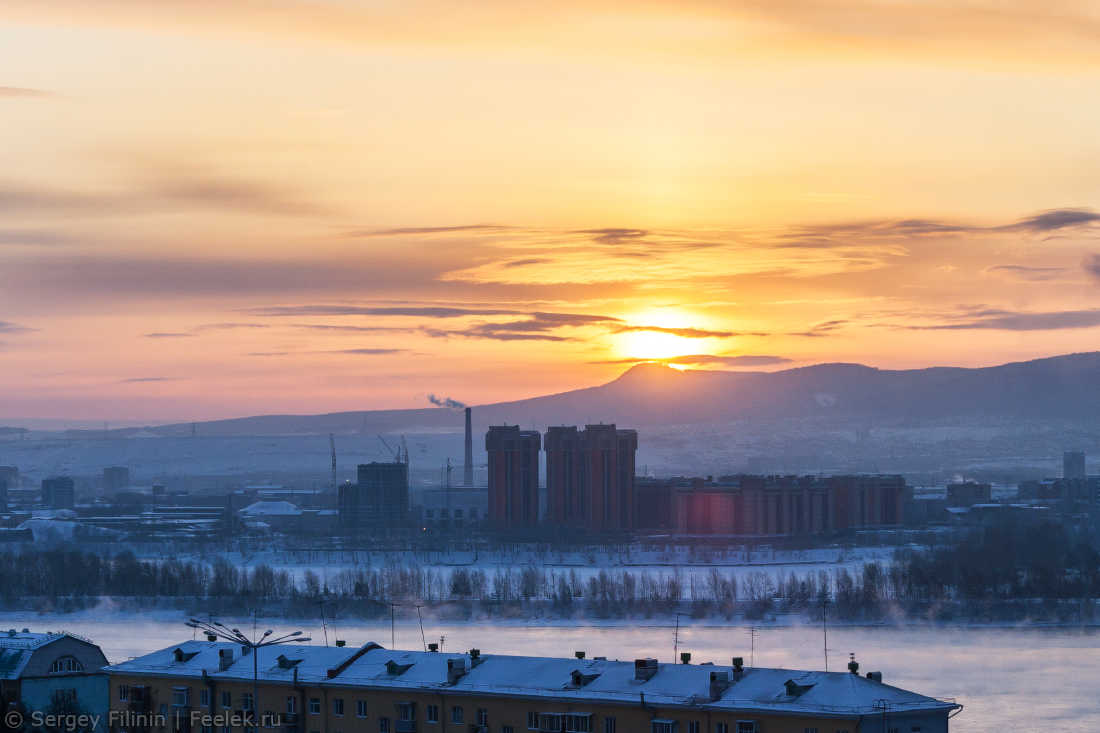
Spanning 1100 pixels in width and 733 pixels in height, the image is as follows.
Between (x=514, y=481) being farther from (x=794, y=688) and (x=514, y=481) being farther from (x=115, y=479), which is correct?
(x=115, y=479)

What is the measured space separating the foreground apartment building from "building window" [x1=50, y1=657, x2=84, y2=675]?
1.22 meters

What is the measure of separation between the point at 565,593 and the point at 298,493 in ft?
234

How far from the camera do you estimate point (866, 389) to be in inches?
7761

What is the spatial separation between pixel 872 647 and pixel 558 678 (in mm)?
13728

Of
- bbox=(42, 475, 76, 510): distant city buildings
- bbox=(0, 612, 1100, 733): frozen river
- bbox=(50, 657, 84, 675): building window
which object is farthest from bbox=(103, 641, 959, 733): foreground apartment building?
bbox=(42, 475, 76, 510): distant city buildings

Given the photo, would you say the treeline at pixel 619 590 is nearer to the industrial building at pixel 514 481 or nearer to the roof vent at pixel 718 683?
the roof vent at pixel 718 683

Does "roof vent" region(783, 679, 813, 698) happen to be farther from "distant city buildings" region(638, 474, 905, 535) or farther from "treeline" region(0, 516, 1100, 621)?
"distant city buildings" region(638, 474, 905, 535)

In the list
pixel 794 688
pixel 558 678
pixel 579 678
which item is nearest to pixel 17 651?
pixel 558 678

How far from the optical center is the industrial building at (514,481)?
67688 millimetres

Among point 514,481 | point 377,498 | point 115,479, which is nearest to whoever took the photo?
point 514,481

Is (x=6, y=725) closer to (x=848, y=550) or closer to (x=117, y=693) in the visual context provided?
(x=117, y=693)

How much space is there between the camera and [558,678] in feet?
43.7

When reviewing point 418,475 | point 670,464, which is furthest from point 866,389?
point 418,475

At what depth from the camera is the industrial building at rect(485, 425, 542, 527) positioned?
67688mm
